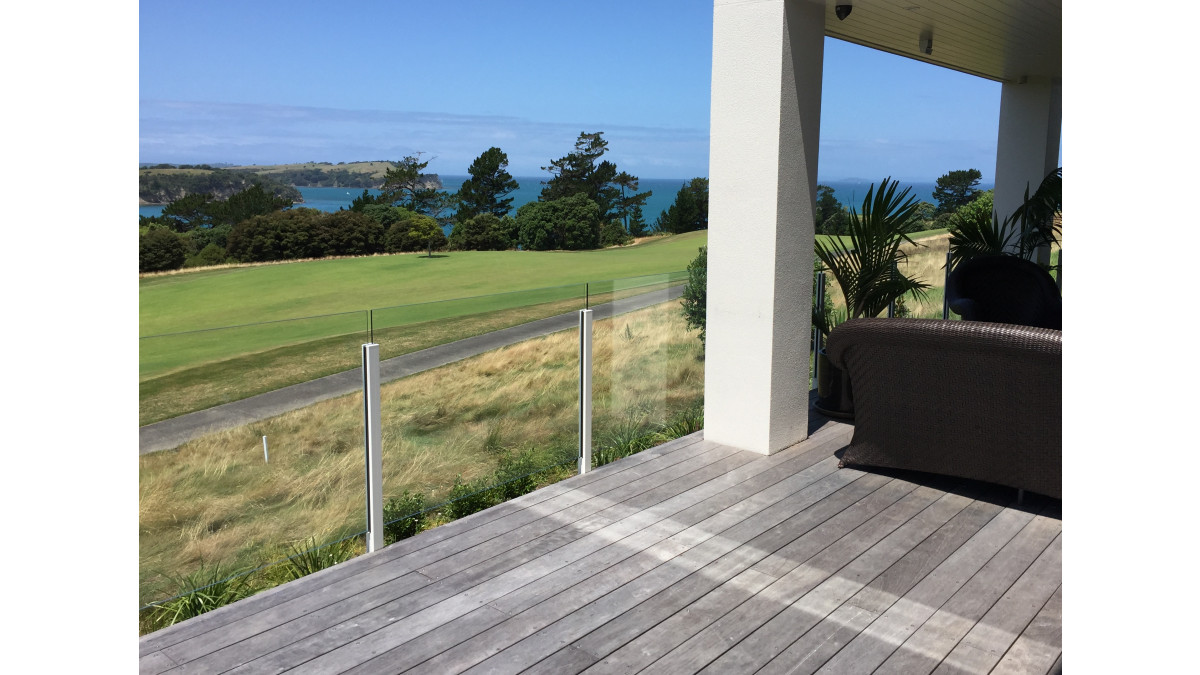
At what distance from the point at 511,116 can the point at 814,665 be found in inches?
2377

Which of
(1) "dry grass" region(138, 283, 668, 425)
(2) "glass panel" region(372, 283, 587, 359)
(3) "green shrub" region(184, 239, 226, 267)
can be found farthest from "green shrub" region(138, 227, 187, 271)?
(1) "dry grass" region(138, 283, 668, 425)

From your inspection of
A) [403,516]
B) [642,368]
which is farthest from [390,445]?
[642,368]

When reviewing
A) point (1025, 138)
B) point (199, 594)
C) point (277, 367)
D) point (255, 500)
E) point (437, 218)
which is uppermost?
point (437, 218)

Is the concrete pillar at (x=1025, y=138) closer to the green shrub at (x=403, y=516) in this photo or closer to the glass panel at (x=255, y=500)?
the green shrub at (x=403, y=516)

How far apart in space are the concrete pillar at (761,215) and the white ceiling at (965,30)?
19.6 inches

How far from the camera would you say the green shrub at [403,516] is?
380cm

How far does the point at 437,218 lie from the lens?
4900cm

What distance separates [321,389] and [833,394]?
349 cm

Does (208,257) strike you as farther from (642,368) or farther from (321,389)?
(321,389)

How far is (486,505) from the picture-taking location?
4277mm

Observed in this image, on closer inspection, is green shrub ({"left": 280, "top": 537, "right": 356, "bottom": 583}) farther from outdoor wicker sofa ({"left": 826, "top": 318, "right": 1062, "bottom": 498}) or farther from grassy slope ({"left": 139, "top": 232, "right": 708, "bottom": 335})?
grassy slope ({"left": 139, "top": 232, "right": 708, "bottom": 335})

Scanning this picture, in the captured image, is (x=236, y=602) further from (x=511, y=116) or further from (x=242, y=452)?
(x=511, y=116)
